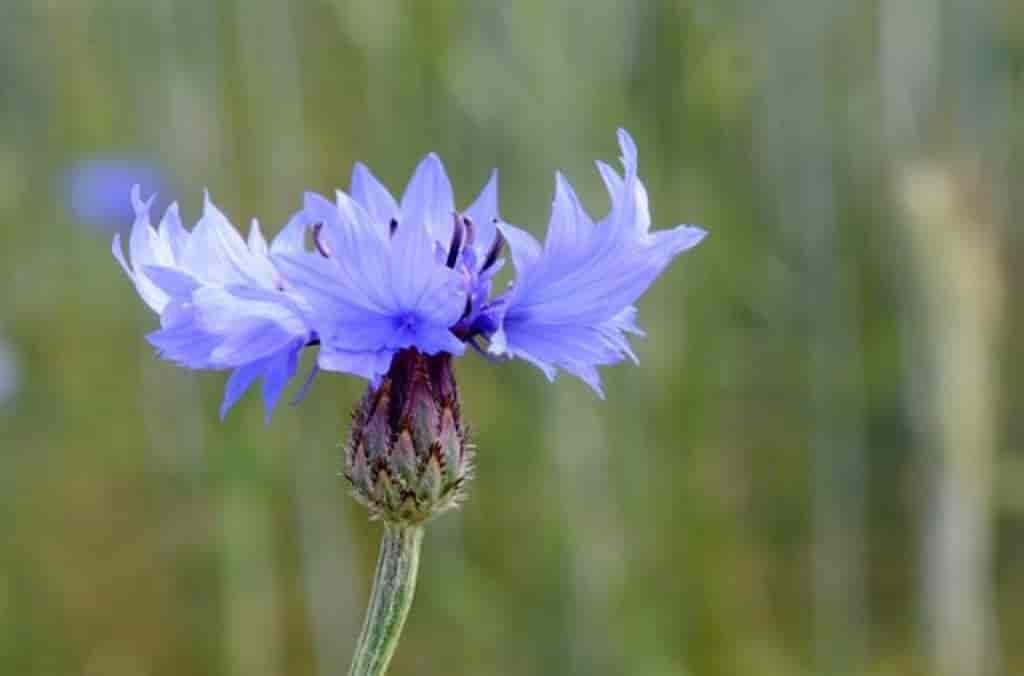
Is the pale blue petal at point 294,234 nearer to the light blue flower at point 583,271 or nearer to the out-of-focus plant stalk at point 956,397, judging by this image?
the light blue flower at point 583,271

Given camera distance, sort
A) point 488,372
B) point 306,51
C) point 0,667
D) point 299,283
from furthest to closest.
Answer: point 306,51
point 488,372
point 0,667
point 299,283

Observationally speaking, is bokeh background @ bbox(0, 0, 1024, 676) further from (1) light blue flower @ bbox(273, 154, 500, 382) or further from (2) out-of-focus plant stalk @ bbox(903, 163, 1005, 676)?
(1) light blue flower @ bbox(273, 154, 500, 382)

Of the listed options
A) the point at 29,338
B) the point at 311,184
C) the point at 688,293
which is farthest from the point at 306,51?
the point at 688,293

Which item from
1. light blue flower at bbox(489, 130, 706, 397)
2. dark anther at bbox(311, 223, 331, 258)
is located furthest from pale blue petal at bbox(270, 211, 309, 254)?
light blue flower at bbox(489, 130, 706, 397)

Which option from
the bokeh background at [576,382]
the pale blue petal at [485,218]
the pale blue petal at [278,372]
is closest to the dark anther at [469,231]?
the pale blue petal at [485,218]

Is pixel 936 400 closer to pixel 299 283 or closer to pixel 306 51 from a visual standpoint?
pixel 299 283

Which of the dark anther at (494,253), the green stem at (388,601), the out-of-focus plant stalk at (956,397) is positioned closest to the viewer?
the green stem at (388,601)

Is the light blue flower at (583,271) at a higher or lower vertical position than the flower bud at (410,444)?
higher

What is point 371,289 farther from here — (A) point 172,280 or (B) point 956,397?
(B) point 956,397
